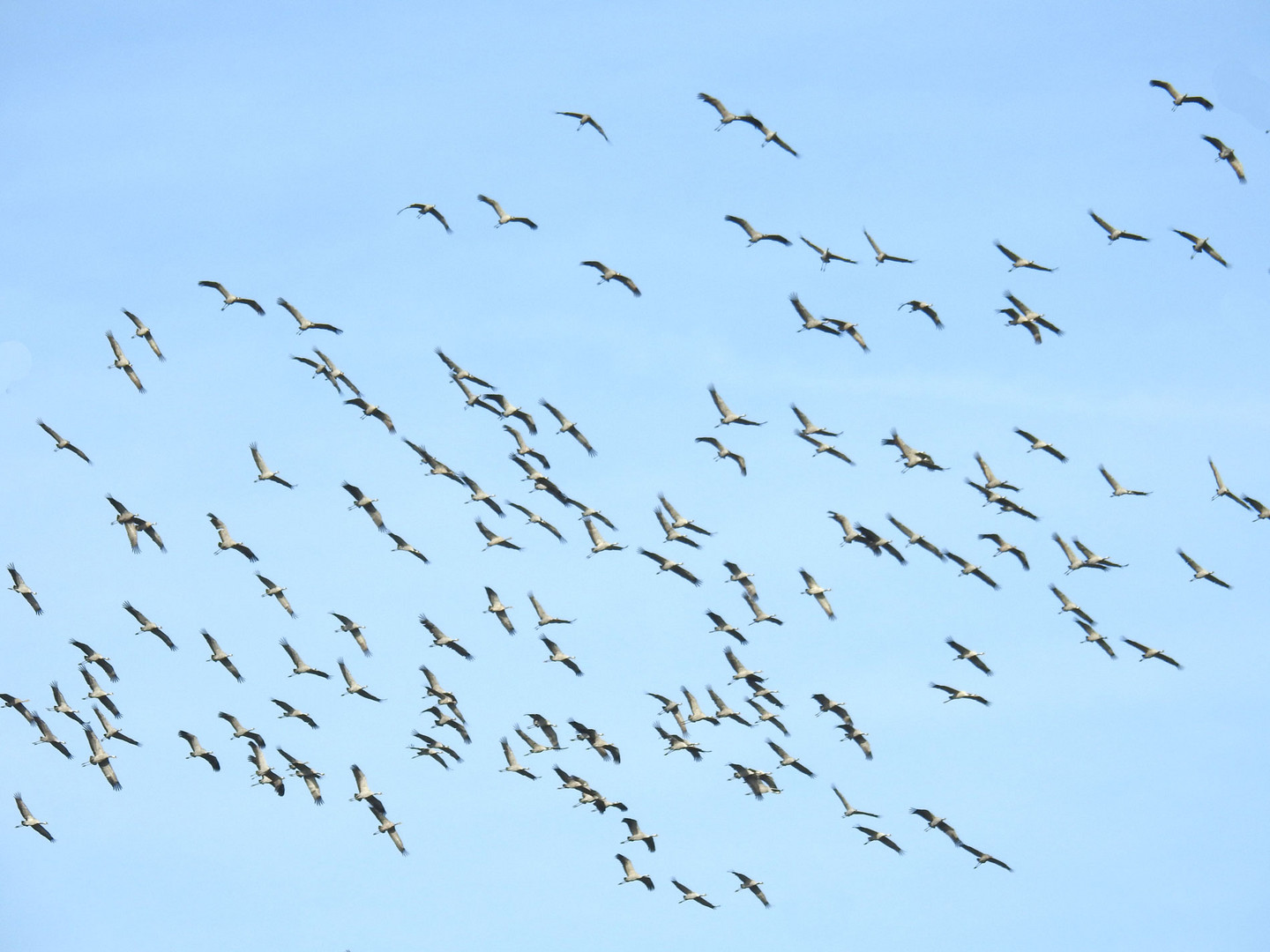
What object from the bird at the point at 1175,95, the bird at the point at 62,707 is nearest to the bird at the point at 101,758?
the bird at the point at 62,707

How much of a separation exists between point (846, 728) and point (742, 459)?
13526 mm

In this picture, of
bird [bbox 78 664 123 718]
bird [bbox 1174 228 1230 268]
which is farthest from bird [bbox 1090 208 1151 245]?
bird [bbox 78 664 123 718]

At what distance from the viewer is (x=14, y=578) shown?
361ft

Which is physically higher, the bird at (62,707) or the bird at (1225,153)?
the bird at (1225,153)

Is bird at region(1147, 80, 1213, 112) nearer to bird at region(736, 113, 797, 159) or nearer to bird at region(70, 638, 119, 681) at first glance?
bird at region(736, 113, 797, 159)

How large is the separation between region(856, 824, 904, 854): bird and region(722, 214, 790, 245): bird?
2944cm

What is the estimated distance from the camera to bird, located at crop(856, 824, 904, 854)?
373ft

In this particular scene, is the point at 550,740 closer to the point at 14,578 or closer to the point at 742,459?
the point at 742,459

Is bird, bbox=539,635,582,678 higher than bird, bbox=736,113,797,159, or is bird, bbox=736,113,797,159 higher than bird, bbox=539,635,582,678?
bird, bbox=736,113,797,159

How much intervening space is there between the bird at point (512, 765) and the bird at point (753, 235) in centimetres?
2813

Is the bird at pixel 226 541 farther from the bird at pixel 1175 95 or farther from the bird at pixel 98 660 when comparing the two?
the bird at pixel 1175 95

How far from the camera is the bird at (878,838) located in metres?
114

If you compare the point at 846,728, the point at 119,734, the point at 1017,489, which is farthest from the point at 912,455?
the point at 119,734

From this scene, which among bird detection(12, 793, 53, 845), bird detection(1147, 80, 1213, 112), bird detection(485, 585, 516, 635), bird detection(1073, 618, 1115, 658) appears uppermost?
bird detection(1147, 80, 1213, 112)
